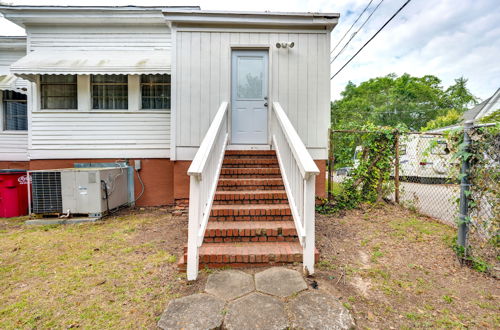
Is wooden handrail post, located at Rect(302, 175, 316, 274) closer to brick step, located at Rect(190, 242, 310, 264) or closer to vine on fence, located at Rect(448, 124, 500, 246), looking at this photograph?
brick step, located at Rect(190, 242, 310, 264)

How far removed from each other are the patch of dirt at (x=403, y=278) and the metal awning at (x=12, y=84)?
7970mm

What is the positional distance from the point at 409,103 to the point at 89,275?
32.2 m

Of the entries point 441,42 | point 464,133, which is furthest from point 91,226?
point 441,42

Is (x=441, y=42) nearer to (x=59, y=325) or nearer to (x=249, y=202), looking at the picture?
(x=249, y=202)

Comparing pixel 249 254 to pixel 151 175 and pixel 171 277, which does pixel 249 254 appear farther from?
pixel 151 175

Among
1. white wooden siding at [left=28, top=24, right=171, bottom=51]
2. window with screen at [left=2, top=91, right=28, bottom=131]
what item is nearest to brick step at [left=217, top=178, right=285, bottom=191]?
white wooden siding at [left=28, top=24, right=171, bottom=51]

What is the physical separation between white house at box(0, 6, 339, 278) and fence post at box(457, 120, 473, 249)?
6.41ft

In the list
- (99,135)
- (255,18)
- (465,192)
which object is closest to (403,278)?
(465,192)

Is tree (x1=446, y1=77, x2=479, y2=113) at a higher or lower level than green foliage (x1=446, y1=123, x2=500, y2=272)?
higher

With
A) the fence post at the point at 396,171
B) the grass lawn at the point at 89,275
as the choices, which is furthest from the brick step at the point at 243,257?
the fence post at the point at 396,171

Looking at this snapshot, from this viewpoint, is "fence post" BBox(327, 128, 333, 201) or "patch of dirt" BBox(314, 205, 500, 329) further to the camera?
"fence post" BBox(327, 128, 333, 201)

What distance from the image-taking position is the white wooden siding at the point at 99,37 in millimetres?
5727

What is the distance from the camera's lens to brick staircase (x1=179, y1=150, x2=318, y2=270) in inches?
96.7

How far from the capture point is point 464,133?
8.30 feet
